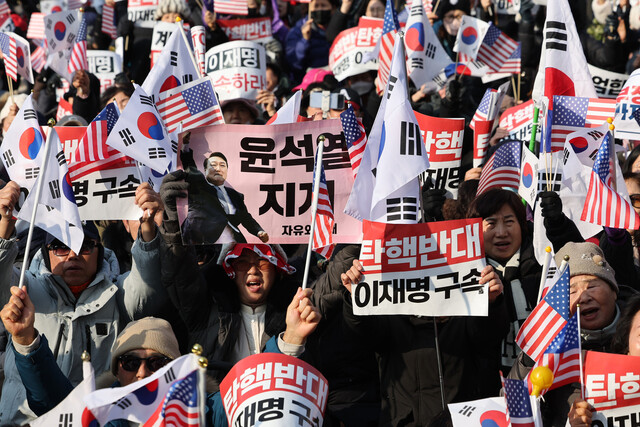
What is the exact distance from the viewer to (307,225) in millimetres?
6562

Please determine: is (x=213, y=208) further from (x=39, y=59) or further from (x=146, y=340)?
(x=39, y=59)

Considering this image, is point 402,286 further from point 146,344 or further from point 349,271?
point 146,344

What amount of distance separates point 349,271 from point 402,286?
0.28 meters

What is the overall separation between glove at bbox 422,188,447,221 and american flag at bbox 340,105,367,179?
105 centimetres

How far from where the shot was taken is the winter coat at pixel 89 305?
20.3 ft

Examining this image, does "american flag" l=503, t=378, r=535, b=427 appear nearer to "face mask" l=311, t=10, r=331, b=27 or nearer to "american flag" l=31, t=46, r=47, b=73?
"american flag" l=31, t=46, r=47, b=73

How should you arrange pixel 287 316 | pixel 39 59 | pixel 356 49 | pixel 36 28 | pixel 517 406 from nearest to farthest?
pixel 517 406
pixel 287 316
pixel 356 49
pixel 39 59
pixel 36 28

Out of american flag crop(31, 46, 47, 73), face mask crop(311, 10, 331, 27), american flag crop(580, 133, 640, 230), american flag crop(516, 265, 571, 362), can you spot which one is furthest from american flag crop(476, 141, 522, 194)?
american flag crop(31, 46, 47, 73)

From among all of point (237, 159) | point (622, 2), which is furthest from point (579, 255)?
point (622, 2)

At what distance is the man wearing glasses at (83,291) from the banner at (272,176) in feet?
1.29

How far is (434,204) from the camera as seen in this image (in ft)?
24.3

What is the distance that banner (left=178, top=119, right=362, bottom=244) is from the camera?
6.52 m

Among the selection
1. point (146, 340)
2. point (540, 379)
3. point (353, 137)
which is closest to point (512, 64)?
point (353, 137)

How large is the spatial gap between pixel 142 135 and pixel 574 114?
2.88 m
